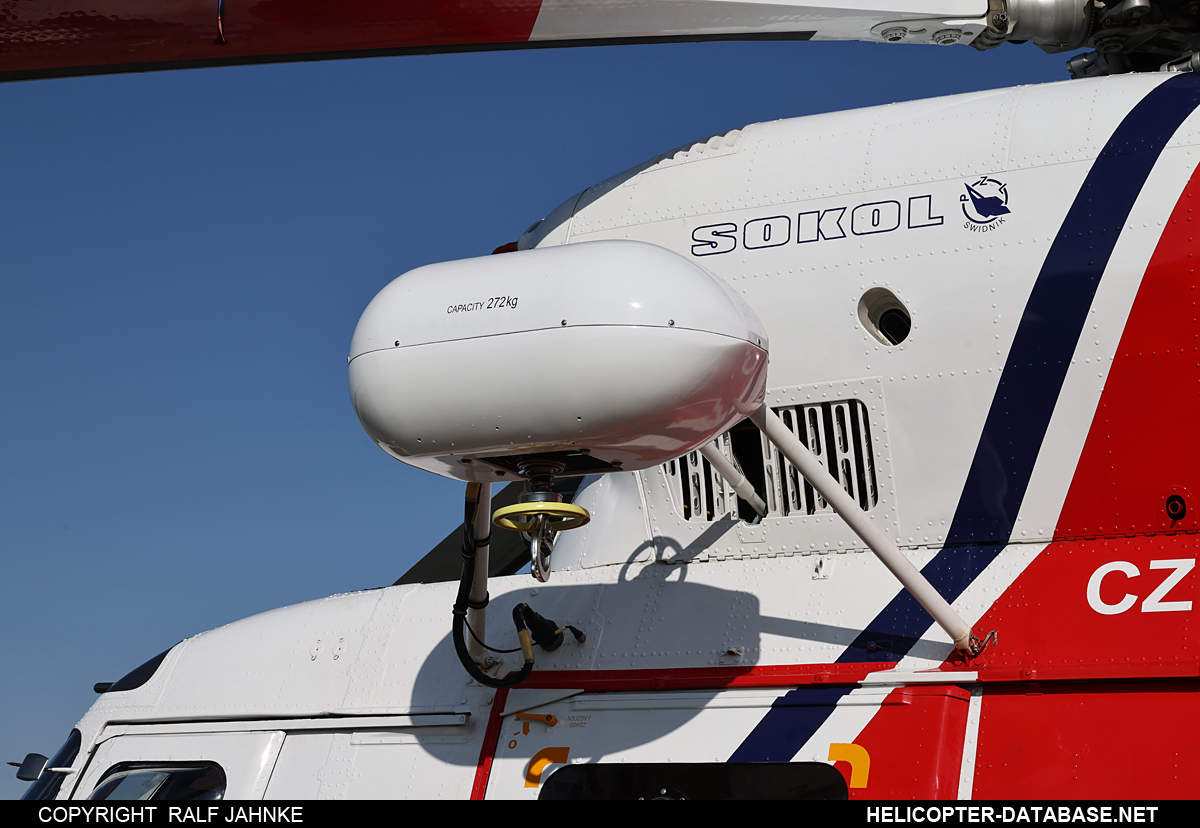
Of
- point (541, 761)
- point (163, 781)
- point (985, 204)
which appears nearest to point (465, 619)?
point (541, 761)

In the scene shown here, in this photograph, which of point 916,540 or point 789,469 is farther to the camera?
point 789,469

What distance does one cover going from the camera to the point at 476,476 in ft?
13.6

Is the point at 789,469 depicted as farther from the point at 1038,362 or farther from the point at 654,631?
Answer: the point at 1038,362

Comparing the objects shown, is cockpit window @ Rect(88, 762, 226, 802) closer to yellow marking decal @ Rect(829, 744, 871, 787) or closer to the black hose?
the black hose

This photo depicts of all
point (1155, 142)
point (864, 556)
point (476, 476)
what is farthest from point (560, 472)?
point (1155, 142)

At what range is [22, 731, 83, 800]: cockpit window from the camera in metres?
5.45

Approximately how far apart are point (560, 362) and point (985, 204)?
1925mm

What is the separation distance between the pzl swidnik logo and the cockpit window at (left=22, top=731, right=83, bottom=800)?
15.6 feet

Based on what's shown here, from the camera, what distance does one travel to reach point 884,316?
4.75 meters

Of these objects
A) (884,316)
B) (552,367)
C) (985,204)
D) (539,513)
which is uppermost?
(985,204)

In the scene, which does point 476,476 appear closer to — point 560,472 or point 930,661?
point 560,472

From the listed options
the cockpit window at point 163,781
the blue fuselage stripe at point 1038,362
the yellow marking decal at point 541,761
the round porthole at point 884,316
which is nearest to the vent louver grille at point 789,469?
the round porthole at point 884,316

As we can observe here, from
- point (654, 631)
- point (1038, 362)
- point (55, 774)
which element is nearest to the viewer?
point (1038, 362)

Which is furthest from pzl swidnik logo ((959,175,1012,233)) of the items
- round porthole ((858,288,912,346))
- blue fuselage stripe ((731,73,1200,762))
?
round porthole ((858,288,912,346))
